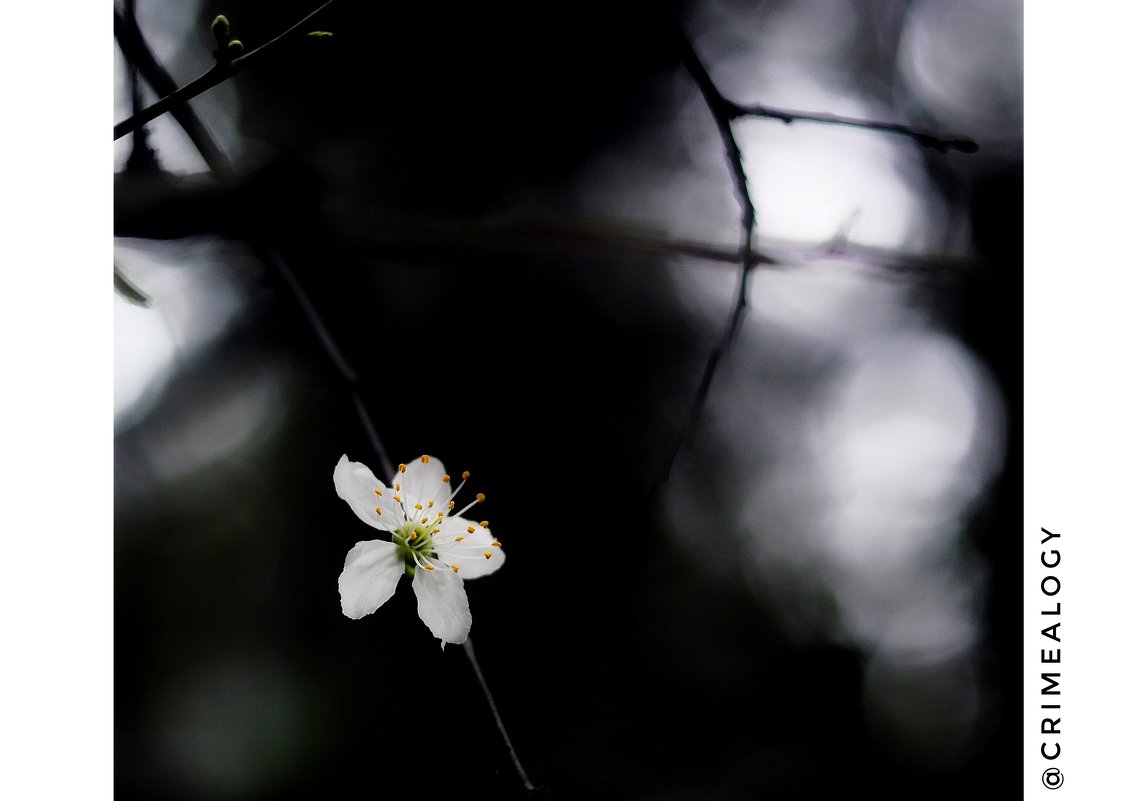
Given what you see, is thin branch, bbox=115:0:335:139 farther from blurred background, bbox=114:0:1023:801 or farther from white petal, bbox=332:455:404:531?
blurred background, bbox=114:0:1023:801

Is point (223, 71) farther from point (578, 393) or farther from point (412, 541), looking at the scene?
point (578, 393)
